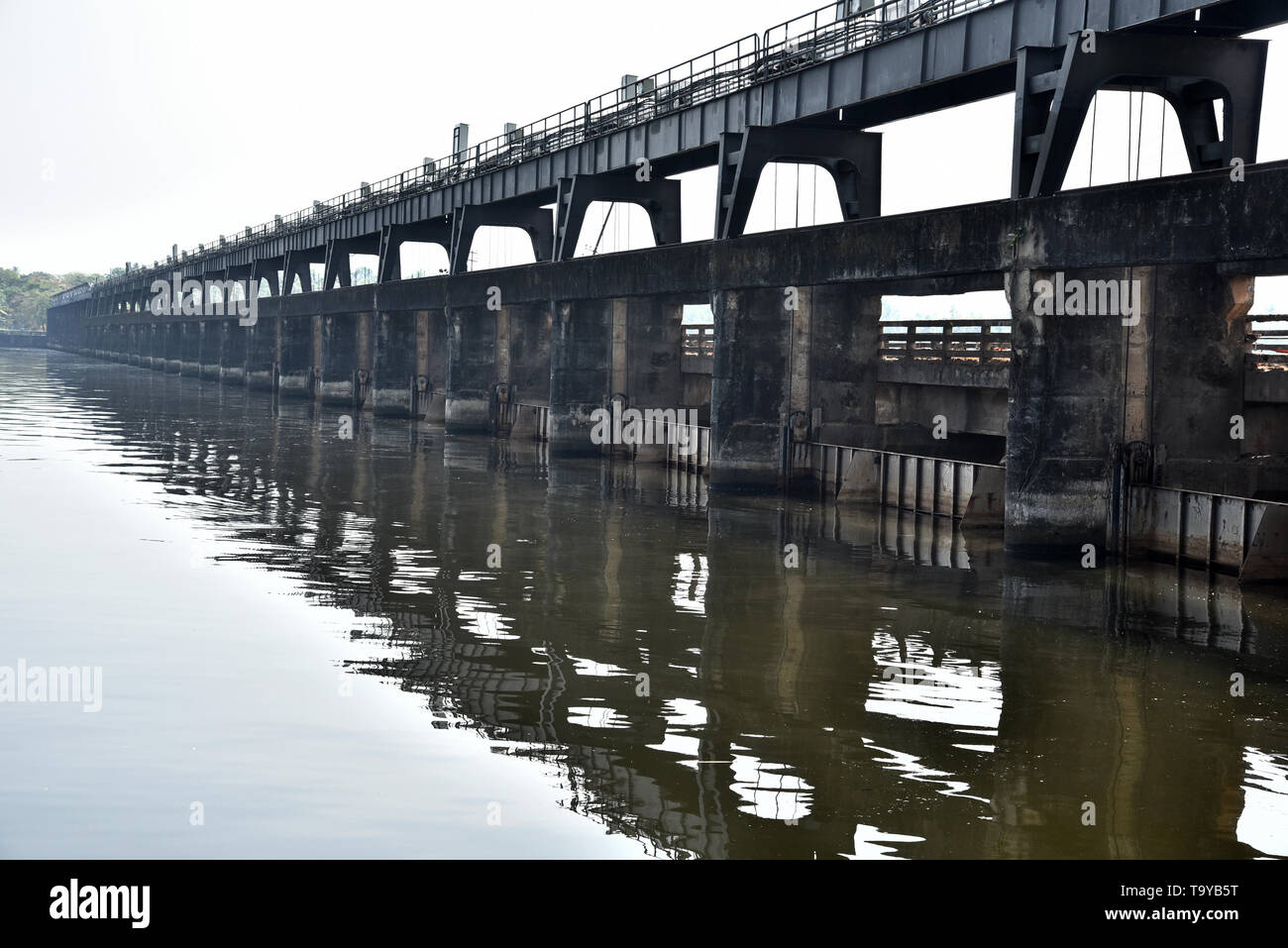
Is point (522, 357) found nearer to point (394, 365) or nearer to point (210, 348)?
point (394, 365)

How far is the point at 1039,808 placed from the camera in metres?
10.4

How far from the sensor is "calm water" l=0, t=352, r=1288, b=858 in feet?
32.0

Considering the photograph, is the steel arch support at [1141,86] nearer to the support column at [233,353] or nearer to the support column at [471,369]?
the support column at [471,369]

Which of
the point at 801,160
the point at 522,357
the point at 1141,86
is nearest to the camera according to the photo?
the point at 1141,86

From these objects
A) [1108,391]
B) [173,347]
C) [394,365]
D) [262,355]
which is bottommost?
[1108,391]

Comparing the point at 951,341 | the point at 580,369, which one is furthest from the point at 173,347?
the point at 951,341

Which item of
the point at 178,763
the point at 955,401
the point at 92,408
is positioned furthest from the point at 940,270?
the point at 92,408

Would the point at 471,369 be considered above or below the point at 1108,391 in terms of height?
above

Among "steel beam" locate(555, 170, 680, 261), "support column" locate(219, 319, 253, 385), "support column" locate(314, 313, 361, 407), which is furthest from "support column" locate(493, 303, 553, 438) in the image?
"support column" locate(219, 319, 253, 385)

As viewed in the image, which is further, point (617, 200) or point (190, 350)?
point (190, 350)

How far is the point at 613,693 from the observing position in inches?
532

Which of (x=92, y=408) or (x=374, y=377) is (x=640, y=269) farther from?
(x=92, y=408)

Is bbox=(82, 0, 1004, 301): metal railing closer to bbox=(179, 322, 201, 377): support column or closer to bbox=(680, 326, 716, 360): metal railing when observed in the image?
bbox=(680, 326, 716, 360): metal railing

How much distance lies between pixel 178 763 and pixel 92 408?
194 feet
